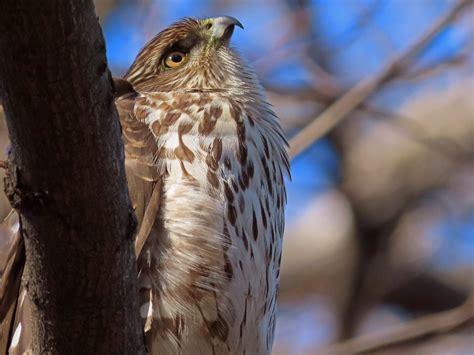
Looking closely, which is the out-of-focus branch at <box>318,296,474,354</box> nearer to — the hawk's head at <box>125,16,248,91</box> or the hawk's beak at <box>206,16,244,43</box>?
the hawk's head at <box>125,16,248,91</box>

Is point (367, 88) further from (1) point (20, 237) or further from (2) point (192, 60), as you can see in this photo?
(1) point (20, 237)

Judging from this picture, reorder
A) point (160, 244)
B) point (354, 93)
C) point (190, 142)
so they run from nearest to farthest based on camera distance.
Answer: point (160, 244)
point (190, 142)
point (354, 93)

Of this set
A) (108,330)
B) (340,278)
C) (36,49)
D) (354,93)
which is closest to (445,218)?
(340,278)

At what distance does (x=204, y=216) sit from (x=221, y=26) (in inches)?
45.6

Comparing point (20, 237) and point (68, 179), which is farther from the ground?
point (68, 179)

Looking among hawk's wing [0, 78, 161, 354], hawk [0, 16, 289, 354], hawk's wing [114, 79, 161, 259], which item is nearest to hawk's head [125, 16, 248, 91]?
hawk [0, 16, 289, 354]

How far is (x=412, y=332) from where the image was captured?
5.05 m

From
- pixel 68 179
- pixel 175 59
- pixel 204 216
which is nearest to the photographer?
pixel 68 179

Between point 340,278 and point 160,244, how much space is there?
3951 mm

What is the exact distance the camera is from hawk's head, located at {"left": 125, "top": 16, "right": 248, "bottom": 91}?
4.34 m

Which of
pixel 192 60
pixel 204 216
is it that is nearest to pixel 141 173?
pixel 204 216

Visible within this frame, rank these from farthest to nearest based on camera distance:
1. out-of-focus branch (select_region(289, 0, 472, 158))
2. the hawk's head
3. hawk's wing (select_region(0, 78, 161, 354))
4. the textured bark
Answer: out-of-focus branch (select_region(289, 0, 472, 158)) < the hawk's head < hawk's wing (select_region(0, 78, 161, 354)) < the textured bark

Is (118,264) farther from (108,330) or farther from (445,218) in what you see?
(445,218)

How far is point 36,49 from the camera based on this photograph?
2.43 metres
